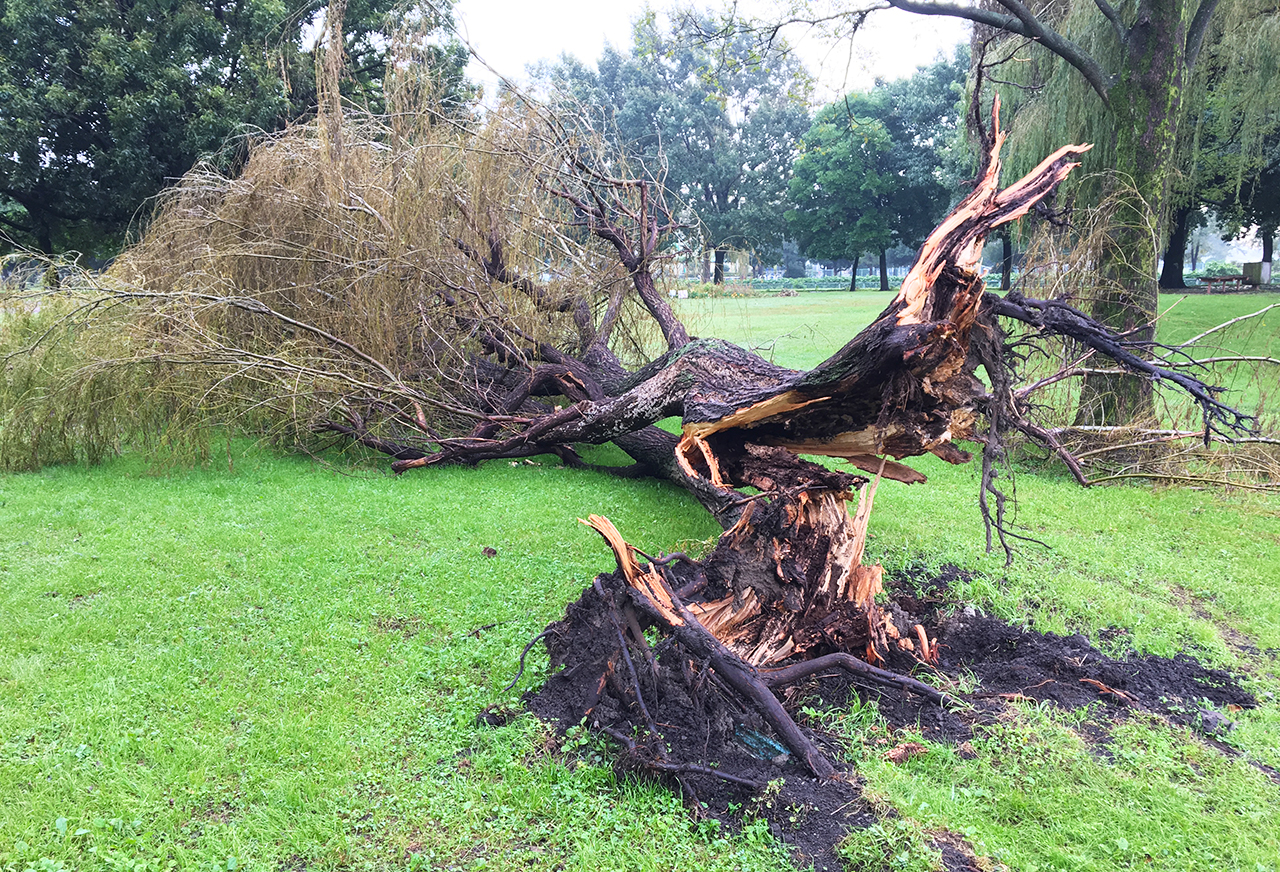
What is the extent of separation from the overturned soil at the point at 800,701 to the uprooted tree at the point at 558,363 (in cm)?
4

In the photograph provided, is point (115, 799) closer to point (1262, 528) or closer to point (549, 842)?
point (549, 842)

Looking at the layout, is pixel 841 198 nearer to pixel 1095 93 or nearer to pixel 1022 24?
pixel 1095 93

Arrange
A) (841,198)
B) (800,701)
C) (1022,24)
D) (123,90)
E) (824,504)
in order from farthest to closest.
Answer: (841,198) → (123,90) → (1022,24) → (824,504) → (800,701)

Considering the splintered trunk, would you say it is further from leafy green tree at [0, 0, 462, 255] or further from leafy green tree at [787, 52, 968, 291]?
leafy green tree at [787, 52, 968, 291]

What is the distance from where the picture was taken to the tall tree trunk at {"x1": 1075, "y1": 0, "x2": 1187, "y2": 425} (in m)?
7.72

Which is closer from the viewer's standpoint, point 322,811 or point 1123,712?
point 322,811

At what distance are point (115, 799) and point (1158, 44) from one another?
10.5 meters

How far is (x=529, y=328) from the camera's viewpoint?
838cm

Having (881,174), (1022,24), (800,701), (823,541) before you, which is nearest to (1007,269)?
(1022,24)

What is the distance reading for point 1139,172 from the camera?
7.88m

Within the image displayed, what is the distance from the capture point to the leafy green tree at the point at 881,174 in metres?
38.1

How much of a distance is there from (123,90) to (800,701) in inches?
770

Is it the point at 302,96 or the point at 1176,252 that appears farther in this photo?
the point at 1176,252

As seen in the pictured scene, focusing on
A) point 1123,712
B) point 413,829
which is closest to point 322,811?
point 413,829
